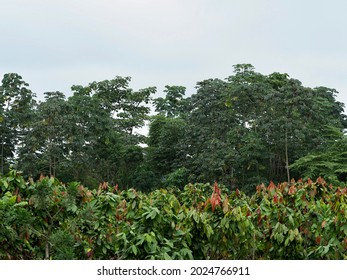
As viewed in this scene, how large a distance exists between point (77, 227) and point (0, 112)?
20560 millimetres

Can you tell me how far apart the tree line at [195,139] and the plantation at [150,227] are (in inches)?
573

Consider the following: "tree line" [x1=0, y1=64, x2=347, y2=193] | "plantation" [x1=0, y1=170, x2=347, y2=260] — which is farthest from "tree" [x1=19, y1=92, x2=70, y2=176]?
"plantation" [x1=0, y1=170, x2=347, y2=260]

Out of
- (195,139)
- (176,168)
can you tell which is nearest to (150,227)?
(195,139)

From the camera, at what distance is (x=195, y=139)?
21438 millimetres

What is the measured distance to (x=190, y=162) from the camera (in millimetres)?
21875

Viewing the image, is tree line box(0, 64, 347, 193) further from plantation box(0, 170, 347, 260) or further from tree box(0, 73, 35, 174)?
plantation box(0, 170, 347, 260)

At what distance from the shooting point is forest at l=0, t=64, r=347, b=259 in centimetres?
345

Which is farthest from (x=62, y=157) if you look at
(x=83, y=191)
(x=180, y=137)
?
(x=83, y=191)

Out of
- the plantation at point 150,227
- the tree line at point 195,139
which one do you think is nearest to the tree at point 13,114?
the tree line at point 195,139

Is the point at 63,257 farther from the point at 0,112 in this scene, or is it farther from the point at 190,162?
→ the point at 0,112

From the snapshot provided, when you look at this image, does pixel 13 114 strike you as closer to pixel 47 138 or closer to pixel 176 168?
pixel 47 138

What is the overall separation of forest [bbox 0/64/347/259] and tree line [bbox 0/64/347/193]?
5 centimetres

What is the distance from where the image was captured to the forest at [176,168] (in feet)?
11.3

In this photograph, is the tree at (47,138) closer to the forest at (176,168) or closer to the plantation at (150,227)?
the forest at (176,168)
